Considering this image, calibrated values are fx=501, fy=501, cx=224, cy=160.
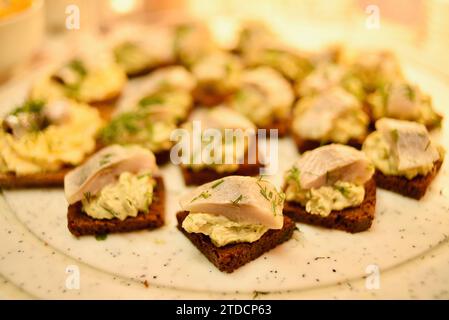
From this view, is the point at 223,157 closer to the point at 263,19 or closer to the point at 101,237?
the point at 101,237

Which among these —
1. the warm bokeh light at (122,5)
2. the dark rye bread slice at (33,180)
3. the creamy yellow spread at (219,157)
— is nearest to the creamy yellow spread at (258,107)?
the creamy yellow spread at (219,157)

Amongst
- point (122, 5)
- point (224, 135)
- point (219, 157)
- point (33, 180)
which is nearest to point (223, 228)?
point (219, 157)

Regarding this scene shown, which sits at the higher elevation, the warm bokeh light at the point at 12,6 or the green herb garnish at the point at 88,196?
the warm bokeh light at the point at 12,6

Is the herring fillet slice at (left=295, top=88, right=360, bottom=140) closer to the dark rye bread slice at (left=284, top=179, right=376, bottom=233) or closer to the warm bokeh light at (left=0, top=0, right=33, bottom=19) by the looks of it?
the dark rye bread slice at (left=284, top=179, right=376, bottom=233)

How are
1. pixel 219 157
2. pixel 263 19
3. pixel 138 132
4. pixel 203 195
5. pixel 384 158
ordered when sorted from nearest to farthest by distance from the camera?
pixel 203 195 < pixel 384 158 < pixel 219 157 < pixel 138 132 < pixel 263 19

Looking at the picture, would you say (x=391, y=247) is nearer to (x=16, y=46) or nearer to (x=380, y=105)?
(x=380, y=105)

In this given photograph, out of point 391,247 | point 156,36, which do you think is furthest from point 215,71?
point 391,247

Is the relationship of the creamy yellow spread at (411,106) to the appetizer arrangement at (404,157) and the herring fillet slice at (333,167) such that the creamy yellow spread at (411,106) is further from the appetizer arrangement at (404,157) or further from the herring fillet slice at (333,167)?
the herring fillet slice at (333,167)
